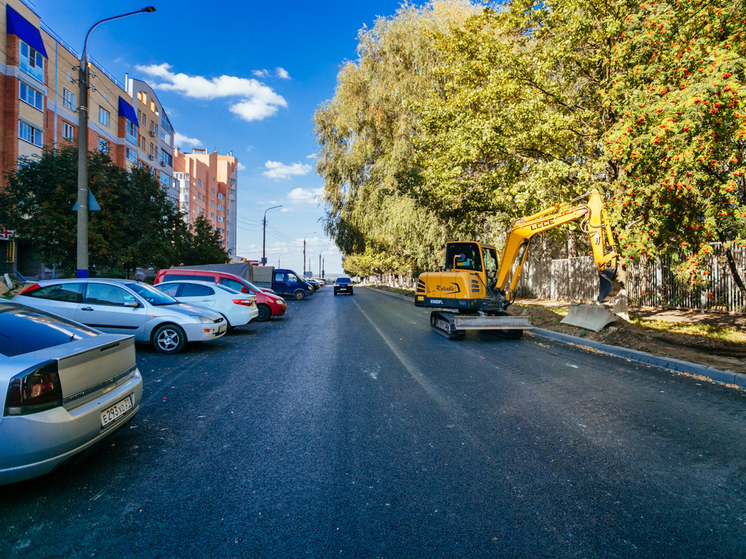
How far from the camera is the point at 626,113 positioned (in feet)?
31.9

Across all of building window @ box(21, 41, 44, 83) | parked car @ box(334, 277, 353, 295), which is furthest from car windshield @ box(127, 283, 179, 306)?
building window @ box(21, 41, 44, 83)

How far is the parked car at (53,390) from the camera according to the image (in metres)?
2.77

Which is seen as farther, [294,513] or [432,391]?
[432,391]

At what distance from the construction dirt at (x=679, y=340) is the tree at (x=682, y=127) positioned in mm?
1541

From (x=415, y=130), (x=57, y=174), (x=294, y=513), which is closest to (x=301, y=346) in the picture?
(x=294, y=513)

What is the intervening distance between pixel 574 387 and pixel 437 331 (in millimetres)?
6270

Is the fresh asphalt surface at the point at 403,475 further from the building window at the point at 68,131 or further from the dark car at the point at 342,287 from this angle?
the building window at the point at 68,131

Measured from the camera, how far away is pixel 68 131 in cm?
3497

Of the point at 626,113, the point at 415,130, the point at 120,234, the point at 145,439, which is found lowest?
the point at 145,439

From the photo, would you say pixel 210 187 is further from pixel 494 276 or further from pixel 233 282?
pixel 494 276

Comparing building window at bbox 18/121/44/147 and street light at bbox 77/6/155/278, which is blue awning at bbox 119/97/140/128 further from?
street light at bbox 77/6/155/278

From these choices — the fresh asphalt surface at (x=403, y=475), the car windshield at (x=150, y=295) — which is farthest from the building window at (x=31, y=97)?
the fresh asphalt surface at (x=403, y=475)

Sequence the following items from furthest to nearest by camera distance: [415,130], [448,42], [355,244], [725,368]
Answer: [355,244], [415,130], [448,42], [725,368]

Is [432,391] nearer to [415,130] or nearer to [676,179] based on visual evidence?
[676,179]
